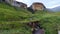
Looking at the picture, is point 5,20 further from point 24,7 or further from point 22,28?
point 24,7

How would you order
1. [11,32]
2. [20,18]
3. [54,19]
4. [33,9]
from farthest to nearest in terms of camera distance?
[33,9] → [20,18] → [54,19] → [11,32]

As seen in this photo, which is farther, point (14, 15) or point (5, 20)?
point (14, 15)

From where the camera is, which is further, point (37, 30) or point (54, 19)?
point (54, 19)

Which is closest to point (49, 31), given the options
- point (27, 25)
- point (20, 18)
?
point (27, 25)

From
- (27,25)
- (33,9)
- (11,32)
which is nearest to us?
(11,32)

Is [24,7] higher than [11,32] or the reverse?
higher

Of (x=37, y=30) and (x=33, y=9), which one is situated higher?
(x=33, y=9)

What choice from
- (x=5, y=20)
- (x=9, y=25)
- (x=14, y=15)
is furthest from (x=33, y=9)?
(x=9, y=25)

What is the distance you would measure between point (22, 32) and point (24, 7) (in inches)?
87.9

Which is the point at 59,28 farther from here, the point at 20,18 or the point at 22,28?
the point at 20,18

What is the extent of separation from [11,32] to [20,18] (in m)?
1.04

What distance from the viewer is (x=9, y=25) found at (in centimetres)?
375

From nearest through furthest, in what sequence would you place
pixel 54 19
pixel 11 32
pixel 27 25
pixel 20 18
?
pixel 11 32, pixel 27 25, pixel 54 19, pixel 20 18

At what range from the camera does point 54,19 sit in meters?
4.03
